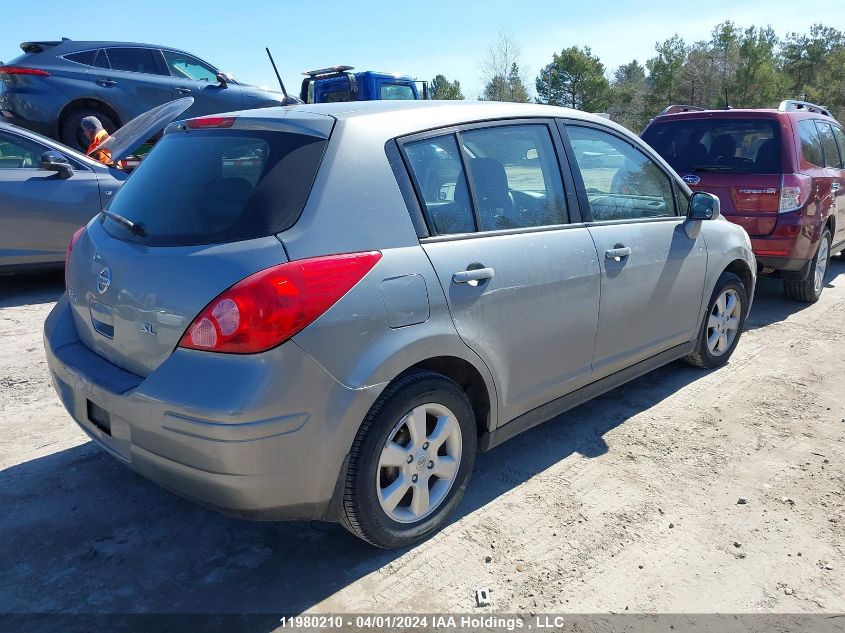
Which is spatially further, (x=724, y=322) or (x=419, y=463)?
(x=724, y=322)

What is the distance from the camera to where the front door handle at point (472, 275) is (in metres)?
2.76

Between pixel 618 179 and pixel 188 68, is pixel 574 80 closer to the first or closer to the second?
pixel 188 68

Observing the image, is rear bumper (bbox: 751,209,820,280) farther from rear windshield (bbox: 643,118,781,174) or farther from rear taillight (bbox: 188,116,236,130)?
rear taillight (bbox: 188,116,236,130)

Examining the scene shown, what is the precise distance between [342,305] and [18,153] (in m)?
5.52

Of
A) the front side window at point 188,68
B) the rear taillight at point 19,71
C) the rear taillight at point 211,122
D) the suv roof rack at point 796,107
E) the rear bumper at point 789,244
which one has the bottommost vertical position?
the rear bumper at point 789,244

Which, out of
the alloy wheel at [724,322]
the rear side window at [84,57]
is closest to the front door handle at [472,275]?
the alloy wheel at [724,322]

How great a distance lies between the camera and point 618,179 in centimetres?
390

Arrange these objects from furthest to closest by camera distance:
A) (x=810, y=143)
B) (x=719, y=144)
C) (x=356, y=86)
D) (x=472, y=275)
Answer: (x=356, y=86), (x=810, y=143), (x=719, y=144), (x=472, y=275)

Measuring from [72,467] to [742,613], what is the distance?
3066mm

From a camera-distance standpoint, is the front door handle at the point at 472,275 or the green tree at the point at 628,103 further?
the green tree at the point at 628,103

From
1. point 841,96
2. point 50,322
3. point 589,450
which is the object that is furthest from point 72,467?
point 841,96

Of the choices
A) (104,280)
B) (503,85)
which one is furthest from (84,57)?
(503,85)

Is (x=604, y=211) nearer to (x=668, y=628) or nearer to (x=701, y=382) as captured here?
(x=701, y=382)

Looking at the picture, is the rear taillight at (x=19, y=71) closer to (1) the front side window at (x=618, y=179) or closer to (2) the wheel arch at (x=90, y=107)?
(2) the wheel arch at (x=90, y=107)
